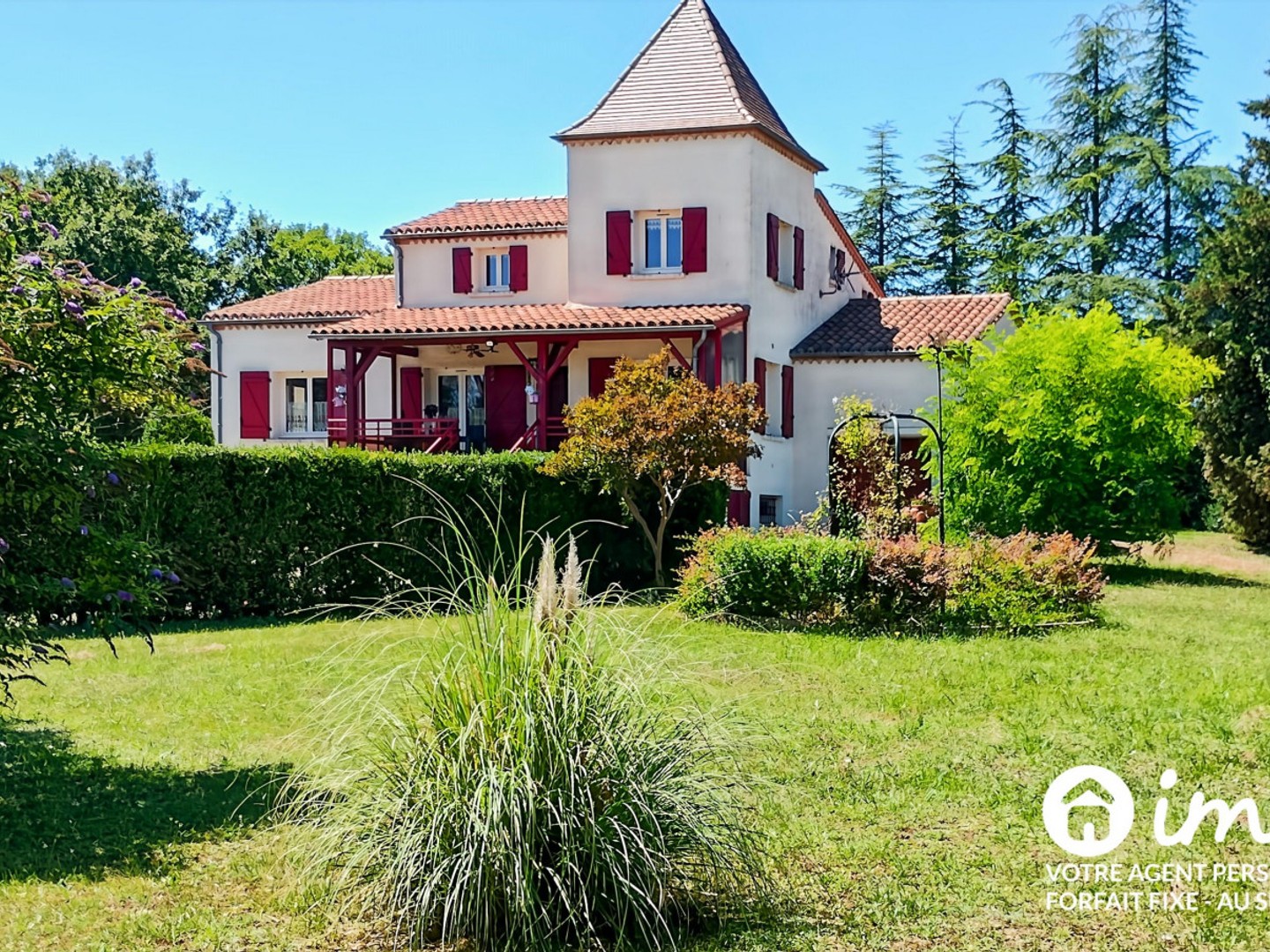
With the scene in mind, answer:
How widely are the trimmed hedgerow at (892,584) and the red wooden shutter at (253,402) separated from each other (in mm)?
19240

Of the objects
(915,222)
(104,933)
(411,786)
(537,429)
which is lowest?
(104,933)

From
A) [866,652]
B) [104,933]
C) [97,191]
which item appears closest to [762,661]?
[866,652]

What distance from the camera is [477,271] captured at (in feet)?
102

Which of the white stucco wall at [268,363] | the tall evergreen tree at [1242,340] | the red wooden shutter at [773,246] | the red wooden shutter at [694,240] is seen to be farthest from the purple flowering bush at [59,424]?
the white stucco wall at [268,363]

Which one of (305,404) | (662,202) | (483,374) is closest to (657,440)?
(662,202)

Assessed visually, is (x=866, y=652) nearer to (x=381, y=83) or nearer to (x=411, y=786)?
(x=411, y=786)

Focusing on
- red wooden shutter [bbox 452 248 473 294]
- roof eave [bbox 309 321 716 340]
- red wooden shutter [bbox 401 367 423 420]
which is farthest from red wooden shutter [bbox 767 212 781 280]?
red wooden shutter [bbox 401 367 423 420]

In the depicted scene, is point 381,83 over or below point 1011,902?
over

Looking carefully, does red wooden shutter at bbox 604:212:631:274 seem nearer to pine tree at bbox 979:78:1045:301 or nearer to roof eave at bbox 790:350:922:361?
roof eave at bbox 790:350:922:361

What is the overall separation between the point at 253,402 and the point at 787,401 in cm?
1237

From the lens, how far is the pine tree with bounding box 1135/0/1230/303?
1596 inches

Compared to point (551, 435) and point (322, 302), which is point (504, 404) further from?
point (322, 302)

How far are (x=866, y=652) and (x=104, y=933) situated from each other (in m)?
8.23

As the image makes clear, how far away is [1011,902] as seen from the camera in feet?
19.9
